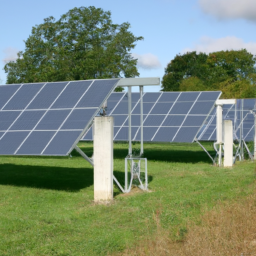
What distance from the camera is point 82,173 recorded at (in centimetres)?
1673

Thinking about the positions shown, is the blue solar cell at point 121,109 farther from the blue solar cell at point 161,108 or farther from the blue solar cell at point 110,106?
the blue solar cell at point 161,108

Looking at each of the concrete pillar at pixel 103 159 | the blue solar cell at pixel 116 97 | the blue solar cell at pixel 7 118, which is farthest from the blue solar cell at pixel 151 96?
the concrete pillar at pixel 103 159

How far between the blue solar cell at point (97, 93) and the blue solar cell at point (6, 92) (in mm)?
2875

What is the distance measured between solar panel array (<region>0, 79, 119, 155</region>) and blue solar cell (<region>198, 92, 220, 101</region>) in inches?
344

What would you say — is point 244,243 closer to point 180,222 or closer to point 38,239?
point 180,222

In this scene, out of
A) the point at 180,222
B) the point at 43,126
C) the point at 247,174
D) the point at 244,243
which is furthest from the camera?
the point at 247,174

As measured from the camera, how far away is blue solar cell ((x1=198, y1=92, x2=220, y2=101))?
69.6ft

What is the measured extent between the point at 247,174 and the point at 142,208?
6355 millimetres

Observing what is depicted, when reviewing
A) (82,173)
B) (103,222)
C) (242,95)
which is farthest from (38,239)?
(242,95)

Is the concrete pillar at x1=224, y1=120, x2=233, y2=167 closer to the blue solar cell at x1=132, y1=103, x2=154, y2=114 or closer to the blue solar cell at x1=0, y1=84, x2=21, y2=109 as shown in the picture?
the blue solar cell at x1=132, y1=103, x2=154, y2=114

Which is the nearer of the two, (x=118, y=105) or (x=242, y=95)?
(x=118, y=105)

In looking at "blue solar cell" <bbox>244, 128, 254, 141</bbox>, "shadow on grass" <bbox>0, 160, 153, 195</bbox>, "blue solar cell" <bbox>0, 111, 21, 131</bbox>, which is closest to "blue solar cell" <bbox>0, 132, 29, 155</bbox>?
"blue solar cell" <bbox>0, 111, 21, 131</bbox>

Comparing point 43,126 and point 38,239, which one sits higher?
point 43,126

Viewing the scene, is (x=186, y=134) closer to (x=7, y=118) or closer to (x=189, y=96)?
(x=189, y=96)
